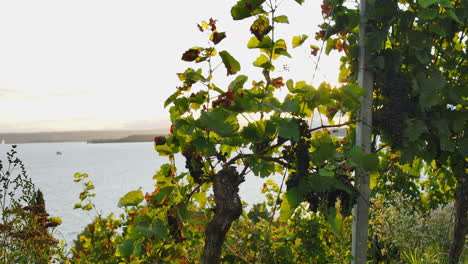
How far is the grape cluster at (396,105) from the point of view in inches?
75.5

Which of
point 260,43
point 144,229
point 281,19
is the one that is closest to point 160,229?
point 144,229

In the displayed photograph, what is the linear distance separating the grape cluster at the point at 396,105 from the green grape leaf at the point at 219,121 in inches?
36.1

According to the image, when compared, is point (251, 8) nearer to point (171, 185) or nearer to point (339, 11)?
point (339, 11)

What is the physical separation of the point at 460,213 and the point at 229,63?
2049mm

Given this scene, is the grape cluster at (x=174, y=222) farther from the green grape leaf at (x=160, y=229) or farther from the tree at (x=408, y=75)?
the tree at (x=408, y=75)

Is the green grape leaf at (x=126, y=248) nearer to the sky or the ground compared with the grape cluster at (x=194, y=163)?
nearer to the ground

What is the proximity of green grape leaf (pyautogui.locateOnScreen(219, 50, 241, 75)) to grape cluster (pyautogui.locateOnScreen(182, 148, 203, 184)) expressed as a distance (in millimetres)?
381

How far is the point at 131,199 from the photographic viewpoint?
173 centimetres

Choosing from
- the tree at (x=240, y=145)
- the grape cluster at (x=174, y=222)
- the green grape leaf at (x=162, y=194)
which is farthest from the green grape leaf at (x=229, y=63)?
the grape cluster at (x=174, y=222)

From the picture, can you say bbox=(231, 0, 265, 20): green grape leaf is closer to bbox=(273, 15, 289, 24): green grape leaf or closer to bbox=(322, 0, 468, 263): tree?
bbox=(273, 15, 289, 24): green grape leaf

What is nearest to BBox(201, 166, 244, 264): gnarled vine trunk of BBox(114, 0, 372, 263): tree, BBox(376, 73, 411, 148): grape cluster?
BBox(114, 0, 372, 263): tree

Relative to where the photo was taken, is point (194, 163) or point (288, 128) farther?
point (194, 163)

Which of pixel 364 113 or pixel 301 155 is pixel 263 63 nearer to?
pixel 301 155

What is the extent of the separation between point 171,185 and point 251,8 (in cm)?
88
